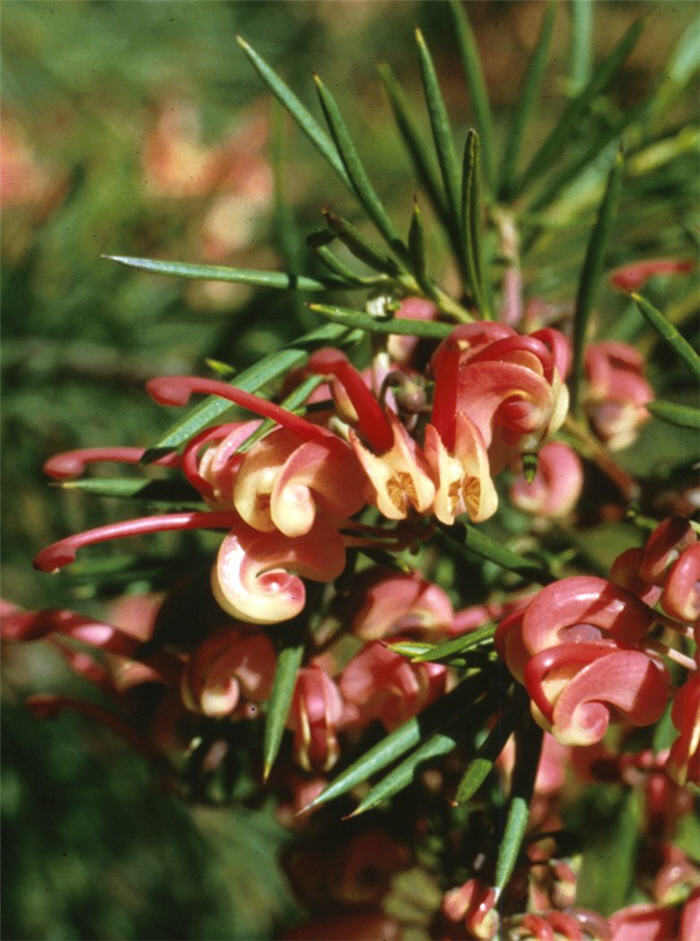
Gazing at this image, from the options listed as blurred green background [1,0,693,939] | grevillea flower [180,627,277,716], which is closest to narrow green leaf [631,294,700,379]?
grevillea flower [180,627,277,716]

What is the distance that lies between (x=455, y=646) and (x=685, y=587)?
90mm

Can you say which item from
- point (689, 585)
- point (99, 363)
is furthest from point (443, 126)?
point (99, 363)

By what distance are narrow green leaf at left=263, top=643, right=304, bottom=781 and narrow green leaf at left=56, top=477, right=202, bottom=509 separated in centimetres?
8

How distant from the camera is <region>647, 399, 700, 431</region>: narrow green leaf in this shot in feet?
1.32

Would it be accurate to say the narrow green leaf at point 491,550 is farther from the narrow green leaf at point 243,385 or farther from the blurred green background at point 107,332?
the blurred green background at point 107,332

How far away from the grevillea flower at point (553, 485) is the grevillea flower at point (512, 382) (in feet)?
0.38

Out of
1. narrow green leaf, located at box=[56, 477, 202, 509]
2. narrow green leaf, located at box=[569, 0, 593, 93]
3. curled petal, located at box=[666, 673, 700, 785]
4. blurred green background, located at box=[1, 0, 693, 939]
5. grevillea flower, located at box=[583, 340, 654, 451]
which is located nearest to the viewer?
curled petal, located at box=[666, 673, 700, 785]

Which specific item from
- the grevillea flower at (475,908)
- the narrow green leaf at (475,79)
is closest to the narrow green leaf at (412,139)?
the narrow green leaf at (475,79)

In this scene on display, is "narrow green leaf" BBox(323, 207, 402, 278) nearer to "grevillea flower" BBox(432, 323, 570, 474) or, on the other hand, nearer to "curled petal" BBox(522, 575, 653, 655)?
"grevillea flower" BBox(432, 323, 570, 474)

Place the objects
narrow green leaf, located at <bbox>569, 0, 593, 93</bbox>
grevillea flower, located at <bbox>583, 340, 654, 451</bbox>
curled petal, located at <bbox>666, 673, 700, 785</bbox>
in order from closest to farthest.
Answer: curled petal, located at <bbox>666, 673, 700, 785</bbox> < grevillea flower, located at <bbox>583, 340, 654, 451</bbox> < narrow green leaf, located at <bbox>569, 0, 593, 93</bbox>

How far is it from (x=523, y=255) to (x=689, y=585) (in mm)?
368

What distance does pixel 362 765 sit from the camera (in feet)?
1.29

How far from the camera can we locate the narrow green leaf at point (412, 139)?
60 centimetres

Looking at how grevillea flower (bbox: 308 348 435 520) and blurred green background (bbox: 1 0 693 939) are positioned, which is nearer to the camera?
grevillea flower (bbox: 308 348 435 520)
